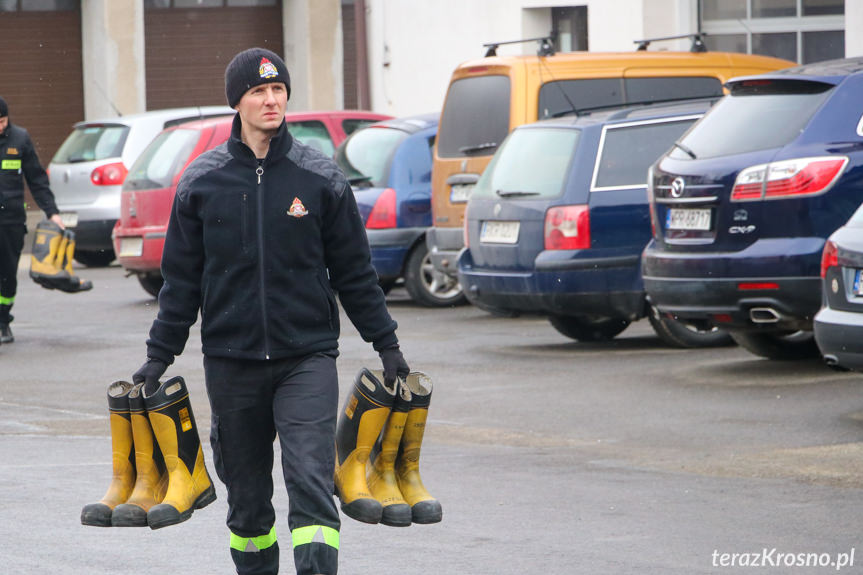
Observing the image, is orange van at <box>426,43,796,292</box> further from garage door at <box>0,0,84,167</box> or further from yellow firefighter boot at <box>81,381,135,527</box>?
garage door at <box>0,0,84,167</box>

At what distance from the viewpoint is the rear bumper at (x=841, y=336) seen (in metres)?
8.39

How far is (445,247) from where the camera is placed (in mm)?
14336

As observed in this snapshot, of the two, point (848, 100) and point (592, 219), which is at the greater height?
point (848, 100)

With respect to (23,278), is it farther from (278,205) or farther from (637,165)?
(278,205)

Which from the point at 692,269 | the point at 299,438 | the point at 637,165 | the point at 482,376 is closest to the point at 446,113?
the point at 637,165

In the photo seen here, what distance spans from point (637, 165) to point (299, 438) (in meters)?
7.26

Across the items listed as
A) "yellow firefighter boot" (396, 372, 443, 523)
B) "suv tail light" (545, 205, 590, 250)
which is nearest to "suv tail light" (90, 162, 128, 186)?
"suv tail light" (545, 205, 590, 250)

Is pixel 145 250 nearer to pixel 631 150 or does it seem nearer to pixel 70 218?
pixel 70 218

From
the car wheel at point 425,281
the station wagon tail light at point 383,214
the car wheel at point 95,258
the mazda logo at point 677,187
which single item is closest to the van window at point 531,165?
the mazda logo at point 677,187

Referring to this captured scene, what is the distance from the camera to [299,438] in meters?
5.06

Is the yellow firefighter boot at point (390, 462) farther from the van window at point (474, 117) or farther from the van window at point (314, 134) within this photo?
the van window at point (314, 134)

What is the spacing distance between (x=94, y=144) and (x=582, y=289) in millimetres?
9977

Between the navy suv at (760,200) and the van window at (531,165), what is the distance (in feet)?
5.42

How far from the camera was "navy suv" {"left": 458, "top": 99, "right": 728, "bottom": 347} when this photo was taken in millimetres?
11781
